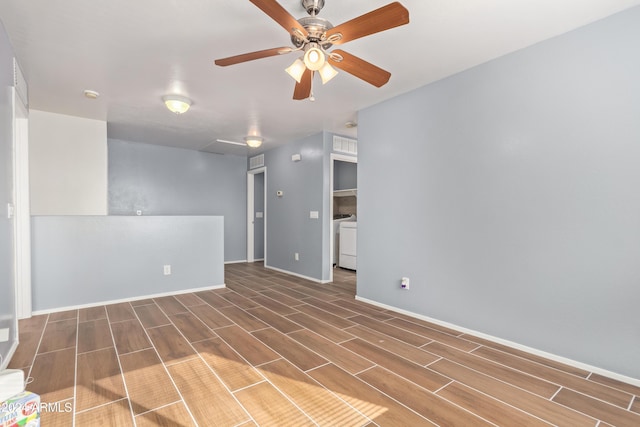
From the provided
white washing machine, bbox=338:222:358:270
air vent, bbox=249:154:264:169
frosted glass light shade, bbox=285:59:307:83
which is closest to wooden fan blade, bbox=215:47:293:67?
frosted glass light shade, bbox=285:59:307:83

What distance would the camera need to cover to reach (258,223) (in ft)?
23.3

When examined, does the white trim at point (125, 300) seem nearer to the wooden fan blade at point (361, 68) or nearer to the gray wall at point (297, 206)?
the gray wall at point (297, 206)

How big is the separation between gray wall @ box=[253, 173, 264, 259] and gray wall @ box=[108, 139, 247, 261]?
0.22m

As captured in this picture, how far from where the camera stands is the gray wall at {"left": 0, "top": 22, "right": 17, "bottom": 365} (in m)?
2.12

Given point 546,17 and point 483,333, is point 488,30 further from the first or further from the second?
point 483,333

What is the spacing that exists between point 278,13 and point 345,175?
5713mm

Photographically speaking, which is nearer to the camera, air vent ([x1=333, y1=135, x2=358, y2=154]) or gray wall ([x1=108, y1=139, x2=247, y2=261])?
air vent ([x1=333, y1=135, x2=358, y2=154])

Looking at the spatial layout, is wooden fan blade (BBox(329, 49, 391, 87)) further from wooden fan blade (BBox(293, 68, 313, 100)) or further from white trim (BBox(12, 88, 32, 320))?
white trim (BBox(12, 88, 32, 320))

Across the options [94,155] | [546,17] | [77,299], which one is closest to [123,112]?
[94,155]

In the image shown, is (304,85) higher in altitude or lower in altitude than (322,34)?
lower

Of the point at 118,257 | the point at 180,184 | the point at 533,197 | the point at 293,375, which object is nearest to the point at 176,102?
the point at 118,257

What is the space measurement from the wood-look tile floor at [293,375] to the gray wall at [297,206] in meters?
1.88

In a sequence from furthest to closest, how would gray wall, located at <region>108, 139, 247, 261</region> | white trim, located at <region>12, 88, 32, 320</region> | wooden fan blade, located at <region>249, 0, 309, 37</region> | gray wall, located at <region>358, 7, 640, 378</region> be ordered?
1. gray wall, located at <region>108, 139, 247, 261</region>
2. white trim, located at <region>12, 88, 32, 320</region>
3. gray wall, located at <region>358, 7, 640, 378</region>
4. wooden fan blade, located at <region>249, 0, 309, 37</region>

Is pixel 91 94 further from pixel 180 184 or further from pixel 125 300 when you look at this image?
pixel 180 184
